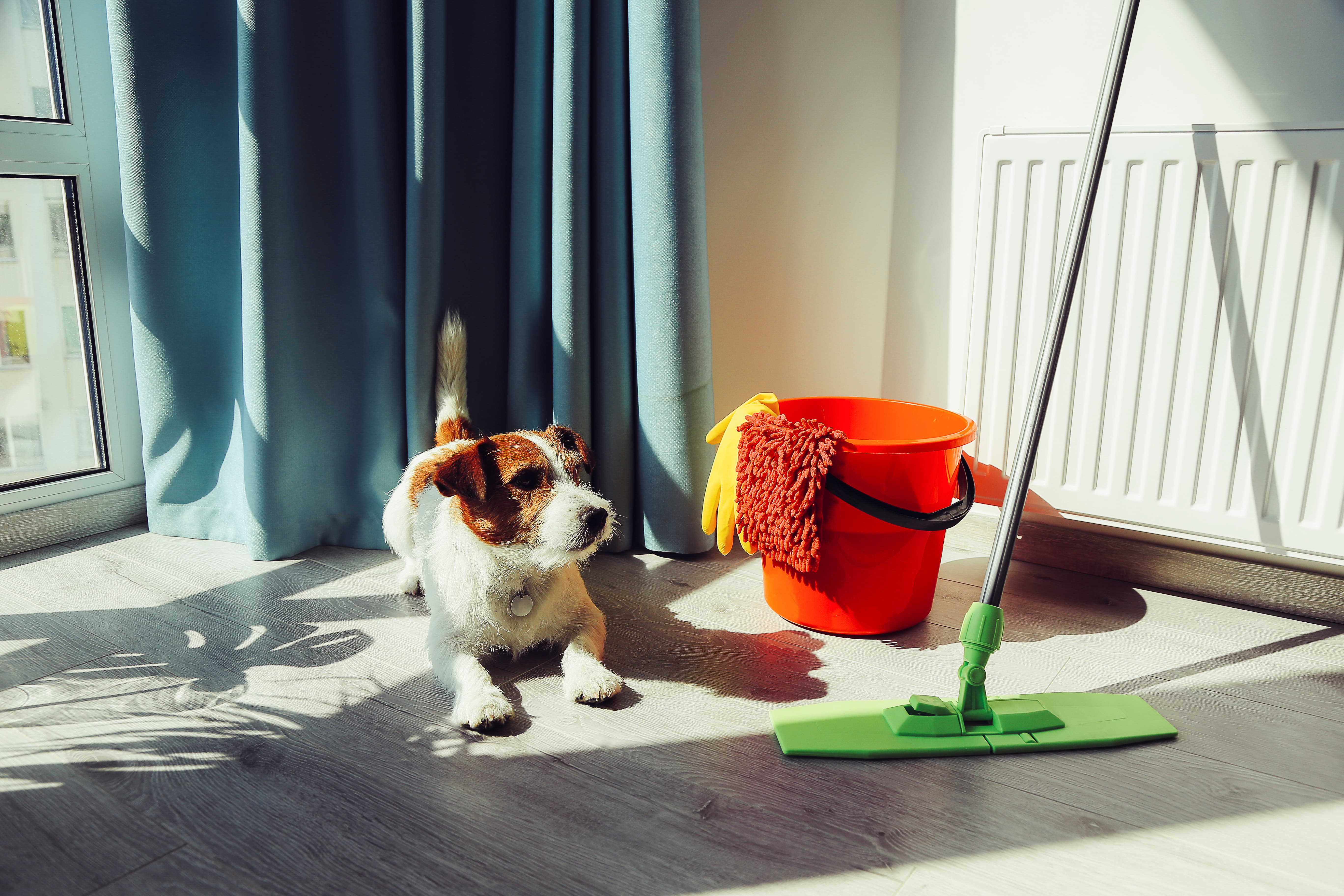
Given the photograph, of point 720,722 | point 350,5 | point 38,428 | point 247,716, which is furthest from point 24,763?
point 350,5

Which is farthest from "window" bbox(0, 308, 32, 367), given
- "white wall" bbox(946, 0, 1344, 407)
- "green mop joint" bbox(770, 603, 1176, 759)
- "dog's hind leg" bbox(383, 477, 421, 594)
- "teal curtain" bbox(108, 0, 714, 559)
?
"white wall" bbox(946, 0, 1344, 407)

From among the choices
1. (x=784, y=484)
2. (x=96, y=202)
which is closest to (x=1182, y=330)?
(x=784, y=484)

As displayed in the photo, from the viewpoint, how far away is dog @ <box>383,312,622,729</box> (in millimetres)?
1160

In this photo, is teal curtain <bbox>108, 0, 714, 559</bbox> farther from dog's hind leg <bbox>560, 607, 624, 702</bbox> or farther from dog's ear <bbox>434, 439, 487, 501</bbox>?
dog's ear <bbox>434, 439, 487, 501</bbox>

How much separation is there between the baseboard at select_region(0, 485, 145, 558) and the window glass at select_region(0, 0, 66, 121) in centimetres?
71

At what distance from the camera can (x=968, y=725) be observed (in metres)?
1.11

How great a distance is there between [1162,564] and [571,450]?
1108 millimetres

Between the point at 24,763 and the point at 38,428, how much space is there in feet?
3.04

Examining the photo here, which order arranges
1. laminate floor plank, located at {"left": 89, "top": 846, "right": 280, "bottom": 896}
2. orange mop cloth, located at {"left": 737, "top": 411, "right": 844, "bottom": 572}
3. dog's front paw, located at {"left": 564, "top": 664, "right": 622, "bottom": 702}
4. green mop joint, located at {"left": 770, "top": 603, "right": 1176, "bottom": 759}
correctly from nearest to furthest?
laminate floor plank, located at {"left": 89, "top": 846, "right": 280, "bottom": 896} < green mop joint, located at {"left": 770, "top": 603, "right": 1176, "bottom": 759} < dog's front paw, located at {"left": 564, "top": 664, "right": 622, "bottom": 702} < orange mop cloth, located at {"left": 737, "top": 411, "right": 844, "bottom": 572}

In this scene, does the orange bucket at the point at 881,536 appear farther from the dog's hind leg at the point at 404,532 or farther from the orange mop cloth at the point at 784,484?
the dog's hind leg at the point at 404,532

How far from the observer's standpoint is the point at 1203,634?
4.70 feet

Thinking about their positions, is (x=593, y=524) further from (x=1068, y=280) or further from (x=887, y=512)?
(x=1068, y=280)

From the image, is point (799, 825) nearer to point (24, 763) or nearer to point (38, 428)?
point (24, 763)

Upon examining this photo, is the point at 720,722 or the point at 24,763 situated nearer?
the point at 24,763
